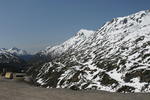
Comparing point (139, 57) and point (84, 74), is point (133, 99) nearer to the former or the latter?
point (84, 74)

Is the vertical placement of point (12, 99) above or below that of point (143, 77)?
below

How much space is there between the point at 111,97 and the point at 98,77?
4562 inches

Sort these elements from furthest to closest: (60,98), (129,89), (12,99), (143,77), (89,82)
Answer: (89,82)
(143,77)
(129,89)
(60,98)
(12,99)

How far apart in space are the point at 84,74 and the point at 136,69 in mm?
34818

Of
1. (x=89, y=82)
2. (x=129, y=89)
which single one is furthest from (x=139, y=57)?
(x=129, y=89)

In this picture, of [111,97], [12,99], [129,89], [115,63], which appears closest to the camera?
[12,99]

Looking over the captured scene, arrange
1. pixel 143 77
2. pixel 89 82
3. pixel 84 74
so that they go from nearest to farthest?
1. pixel 143 77
2. pixel 89 82
3. pixel 84 74

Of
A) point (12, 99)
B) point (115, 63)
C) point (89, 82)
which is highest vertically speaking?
point (115, 63)

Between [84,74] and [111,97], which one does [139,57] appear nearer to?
[84,74]

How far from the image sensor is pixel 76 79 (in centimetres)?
15450

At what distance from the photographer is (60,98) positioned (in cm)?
2831

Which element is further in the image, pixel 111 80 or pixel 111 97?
pixel 111 80

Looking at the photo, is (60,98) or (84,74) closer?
(60,98)

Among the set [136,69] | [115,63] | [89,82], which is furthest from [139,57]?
[89,82]
